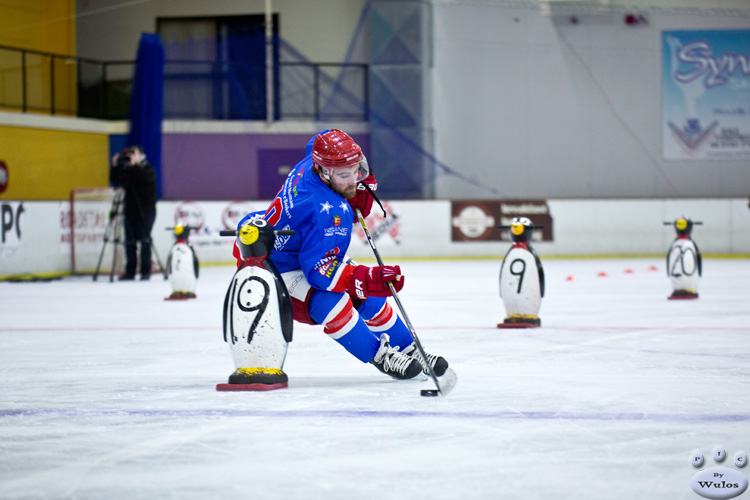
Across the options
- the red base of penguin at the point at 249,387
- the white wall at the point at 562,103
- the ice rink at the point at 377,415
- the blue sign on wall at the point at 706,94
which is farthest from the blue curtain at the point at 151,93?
the red base of penguin at the point at 249,387

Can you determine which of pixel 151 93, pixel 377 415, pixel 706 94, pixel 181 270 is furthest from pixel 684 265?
pixel 151 93

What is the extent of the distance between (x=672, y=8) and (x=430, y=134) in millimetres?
5525

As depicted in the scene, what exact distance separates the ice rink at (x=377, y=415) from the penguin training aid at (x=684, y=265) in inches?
67.7

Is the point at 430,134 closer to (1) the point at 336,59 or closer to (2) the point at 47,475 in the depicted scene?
(1) the point at 336,59

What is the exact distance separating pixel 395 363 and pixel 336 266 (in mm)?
551

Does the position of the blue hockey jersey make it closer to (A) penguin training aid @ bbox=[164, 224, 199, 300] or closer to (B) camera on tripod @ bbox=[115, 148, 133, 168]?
(A) penguin training aid @ bbox=[164, 224, 199, 300]

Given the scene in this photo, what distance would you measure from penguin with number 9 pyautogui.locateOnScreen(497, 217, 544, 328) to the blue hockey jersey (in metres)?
2.63

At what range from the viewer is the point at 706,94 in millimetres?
19016

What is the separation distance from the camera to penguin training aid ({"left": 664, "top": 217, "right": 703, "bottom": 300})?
8.80m

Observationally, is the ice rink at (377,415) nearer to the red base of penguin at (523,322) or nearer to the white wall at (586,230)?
the red base of penguin at (523,322)

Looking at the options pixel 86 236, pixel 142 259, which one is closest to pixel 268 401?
pixel 142 259

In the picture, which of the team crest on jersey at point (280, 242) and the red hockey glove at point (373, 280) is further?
the team crest on jersey at point (280, 242)

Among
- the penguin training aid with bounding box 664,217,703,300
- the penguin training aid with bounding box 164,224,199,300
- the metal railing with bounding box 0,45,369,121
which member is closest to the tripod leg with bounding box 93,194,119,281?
the penguin training aid with bounding box 164,224,199,300

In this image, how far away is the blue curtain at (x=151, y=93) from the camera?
17227 mm
